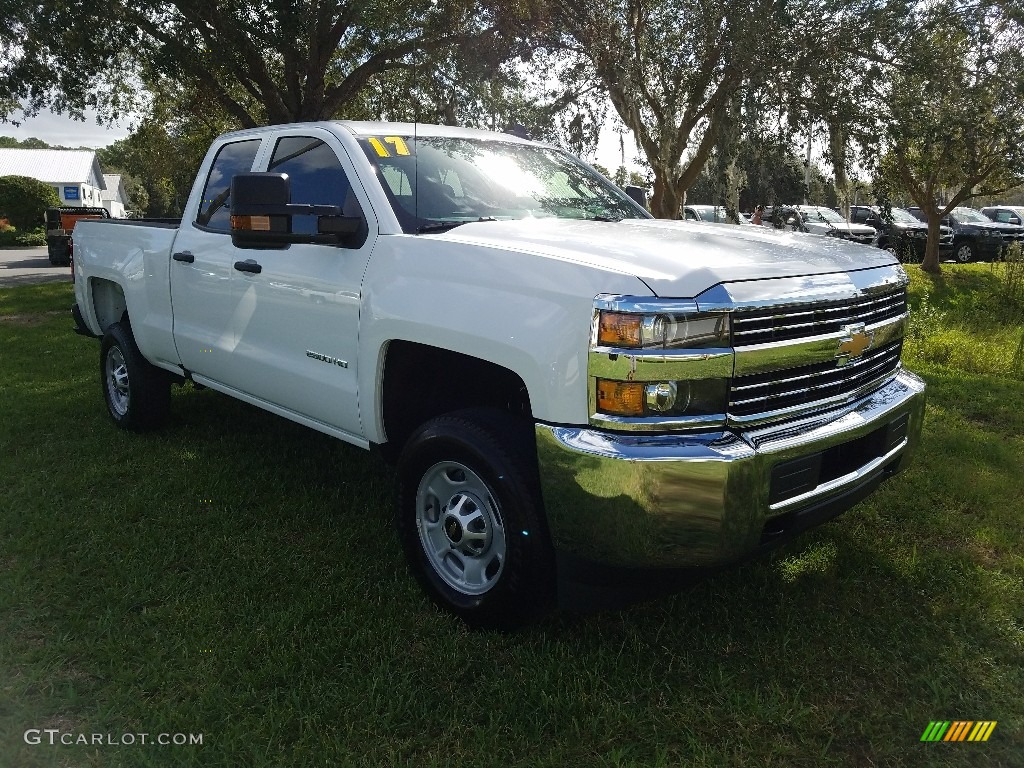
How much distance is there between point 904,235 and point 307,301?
68.0 feet

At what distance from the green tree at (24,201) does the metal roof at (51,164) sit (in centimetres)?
1988

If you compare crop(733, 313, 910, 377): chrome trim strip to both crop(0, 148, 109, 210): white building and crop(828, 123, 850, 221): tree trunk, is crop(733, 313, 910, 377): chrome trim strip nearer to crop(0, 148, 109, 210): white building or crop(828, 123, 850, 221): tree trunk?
crop(828, 123, 850, 221): tree trunk

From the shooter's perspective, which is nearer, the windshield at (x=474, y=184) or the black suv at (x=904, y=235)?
the windshield at (x=474, y=184)

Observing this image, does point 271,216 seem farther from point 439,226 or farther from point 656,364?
point 656,364

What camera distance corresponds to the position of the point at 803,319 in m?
2.71

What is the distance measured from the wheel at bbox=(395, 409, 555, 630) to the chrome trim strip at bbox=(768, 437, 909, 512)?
2.62 ft

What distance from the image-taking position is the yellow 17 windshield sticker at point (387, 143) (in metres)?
3.72

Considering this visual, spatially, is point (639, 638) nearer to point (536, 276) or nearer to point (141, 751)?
point (536, 276)

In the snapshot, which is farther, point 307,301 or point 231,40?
point 231,40

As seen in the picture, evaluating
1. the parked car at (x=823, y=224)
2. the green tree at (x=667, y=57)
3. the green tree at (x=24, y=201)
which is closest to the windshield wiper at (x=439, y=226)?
the green tree at (x=667, y=57)

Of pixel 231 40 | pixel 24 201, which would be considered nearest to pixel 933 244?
pixel 231 40

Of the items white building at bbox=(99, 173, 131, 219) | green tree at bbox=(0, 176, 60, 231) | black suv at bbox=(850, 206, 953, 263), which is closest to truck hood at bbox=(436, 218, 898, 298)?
black suv at bbox=(850, 206, 953, 263)

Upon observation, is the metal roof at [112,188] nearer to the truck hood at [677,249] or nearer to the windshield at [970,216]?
the windshield at [970,216]

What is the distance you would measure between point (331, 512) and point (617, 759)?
2216 mm
